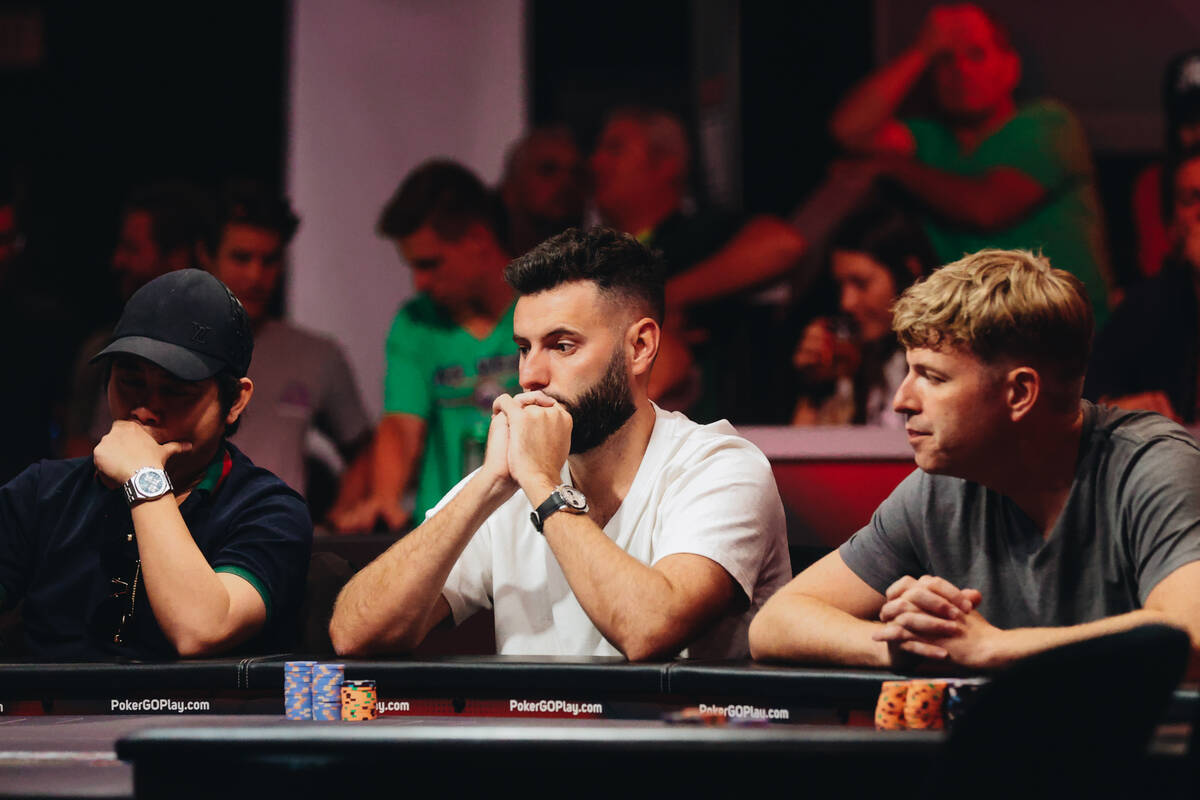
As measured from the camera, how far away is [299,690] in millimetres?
1791

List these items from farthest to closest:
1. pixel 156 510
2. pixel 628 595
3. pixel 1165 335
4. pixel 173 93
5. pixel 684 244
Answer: pixel 173 93 → pixel 684 244 → pixel 1165 335 → pixel 156 510 → pixel 628 595

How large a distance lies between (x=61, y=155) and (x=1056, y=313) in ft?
14.0

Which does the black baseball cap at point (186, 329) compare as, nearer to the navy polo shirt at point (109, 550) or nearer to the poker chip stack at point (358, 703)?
the navy polo shirt at point (109, 550)

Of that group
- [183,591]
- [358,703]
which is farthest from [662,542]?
[183,591]

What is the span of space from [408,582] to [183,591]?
0.35 metres

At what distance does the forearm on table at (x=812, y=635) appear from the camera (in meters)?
1.87

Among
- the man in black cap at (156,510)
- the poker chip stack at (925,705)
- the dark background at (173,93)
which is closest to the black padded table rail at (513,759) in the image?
the poker chip stack at (925,705)

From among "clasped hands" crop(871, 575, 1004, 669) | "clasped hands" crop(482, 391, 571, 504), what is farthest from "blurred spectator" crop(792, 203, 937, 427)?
"clasped hands" crop(871, 575, 1004, 669)

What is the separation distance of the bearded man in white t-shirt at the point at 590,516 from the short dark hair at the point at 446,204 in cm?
136

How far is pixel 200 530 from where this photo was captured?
227 cm

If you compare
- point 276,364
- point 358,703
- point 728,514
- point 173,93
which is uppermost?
point 173,93

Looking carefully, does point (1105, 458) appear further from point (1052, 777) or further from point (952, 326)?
point (1052, 777)

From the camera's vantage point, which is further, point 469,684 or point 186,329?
point 186,329

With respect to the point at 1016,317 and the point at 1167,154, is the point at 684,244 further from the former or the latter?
the point at 1016,317
